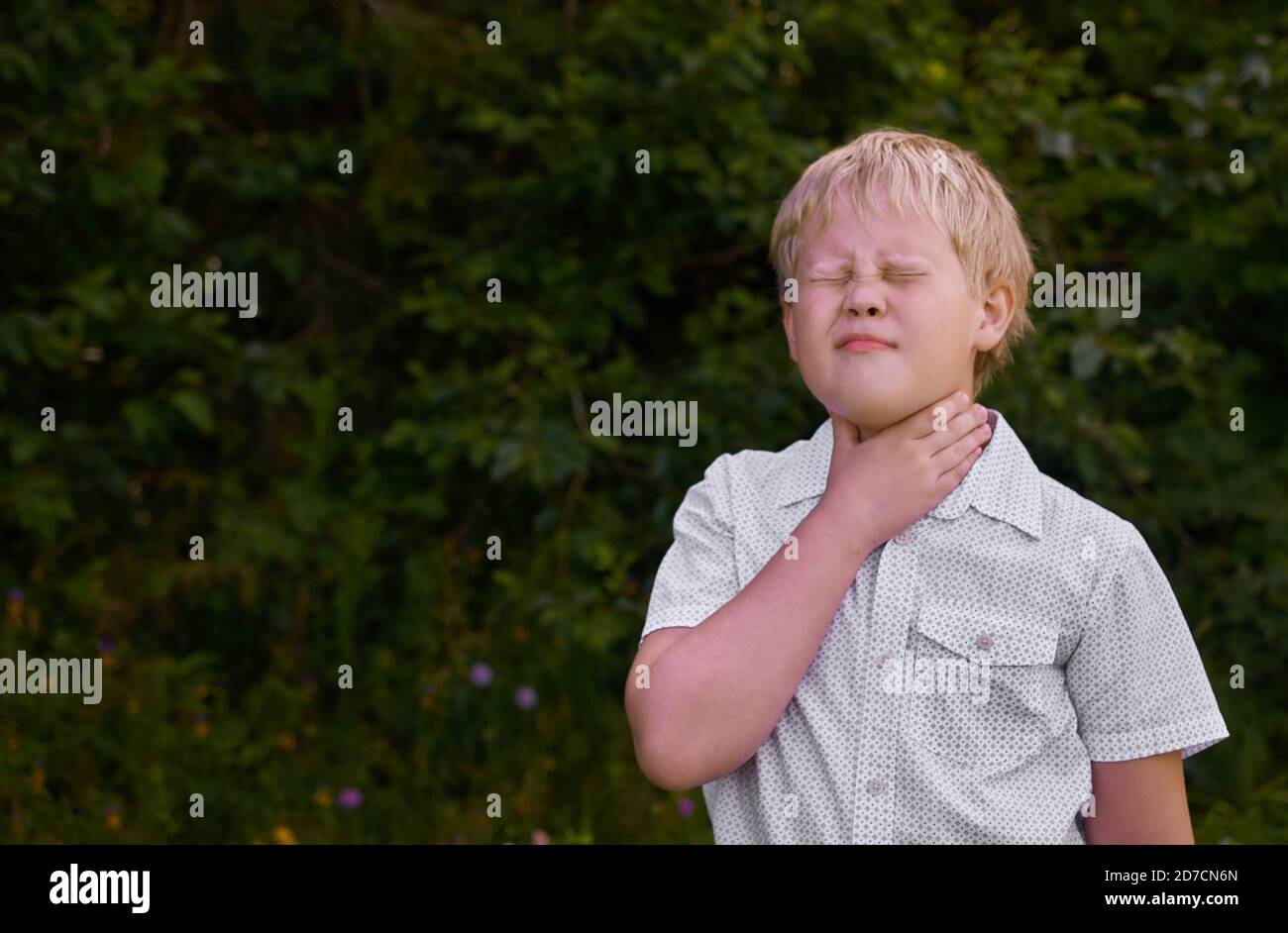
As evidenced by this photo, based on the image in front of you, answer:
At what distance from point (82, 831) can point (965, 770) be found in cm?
235

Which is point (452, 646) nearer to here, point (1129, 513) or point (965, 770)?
point (1129, 513)

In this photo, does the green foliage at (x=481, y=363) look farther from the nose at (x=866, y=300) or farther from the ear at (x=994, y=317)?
the nose at (x=866, y=300)

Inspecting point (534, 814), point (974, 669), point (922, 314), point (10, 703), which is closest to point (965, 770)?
point (974, 669)

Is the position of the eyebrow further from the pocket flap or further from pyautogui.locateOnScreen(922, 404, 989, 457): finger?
the pocket flap

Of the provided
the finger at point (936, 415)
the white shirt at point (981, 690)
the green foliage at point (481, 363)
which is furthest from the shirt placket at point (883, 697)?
the green foliage at point (481, 363)

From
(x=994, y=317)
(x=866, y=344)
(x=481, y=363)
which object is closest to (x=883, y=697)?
(x=866, y=344)

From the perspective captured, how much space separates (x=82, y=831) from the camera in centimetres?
297

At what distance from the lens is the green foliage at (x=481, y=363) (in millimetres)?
3336

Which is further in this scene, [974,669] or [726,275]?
[726,275]

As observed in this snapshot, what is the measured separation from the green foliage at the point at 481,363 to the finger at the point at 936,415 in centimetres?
184

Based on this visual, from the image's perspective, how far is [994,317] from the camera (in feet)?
5.10

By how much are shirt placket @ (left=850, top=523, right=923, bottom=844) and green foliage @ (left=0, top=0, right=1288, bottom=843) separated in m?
1.88

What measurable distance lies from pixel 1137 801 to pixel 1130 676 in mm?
140

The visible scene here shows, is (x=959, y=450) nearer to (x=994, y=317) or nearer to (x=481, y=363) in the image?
(x=994, y=317)
